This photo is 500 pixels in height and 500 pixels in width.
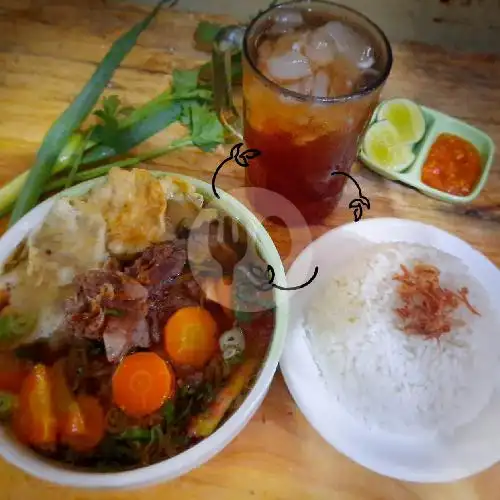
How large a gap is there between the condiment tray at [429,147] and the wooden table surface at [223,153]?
0.03m

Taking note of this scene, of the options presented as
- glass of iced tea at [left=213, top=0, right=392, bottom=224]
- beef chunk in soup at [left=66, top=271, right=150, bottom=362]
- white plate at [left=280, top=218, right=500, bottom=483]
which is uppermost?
glass of iced tea at [left=213, top=0, right=392, bottom=224]

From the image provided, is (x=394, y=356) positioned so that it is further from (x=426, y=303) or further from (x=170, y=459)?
(x=170, y=459)

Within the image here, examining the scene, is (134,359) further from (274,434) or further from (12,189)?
(12,189)

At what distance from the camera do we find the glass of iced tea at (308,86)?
0.95 m

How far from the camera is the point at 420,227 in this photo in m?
1.12

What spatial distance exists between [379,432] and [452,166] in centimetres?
57

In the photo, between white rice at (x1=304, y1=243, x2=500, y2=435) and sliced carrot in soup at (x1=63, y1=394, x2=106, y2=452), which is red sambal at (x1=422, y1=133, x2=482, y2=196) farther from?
sliced carrot in soup at (x1=63, y1=394, x2=106, y2=452)

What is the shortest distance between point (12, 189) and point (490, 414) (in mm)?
898

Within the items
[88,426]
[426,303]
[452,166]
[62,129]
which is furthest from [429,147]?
[88,426]

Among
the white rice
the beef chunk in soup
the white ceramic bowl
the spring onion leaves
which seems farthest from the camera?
the spring onion leaves

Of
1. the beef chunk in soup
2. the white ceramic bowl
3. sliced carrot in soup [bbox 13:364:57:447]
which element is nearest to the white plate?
the white ceramic bowl

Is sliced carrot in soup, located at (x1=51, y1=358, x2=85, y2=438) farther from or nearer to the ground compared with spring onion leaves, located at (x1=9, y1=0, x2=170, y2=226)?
nearer to the ground

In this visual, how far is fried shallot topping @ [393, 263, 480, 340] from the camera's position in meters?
1.00

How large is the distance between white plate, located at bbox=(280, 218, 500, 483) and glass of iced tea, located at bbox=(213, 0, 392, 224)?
0.15m
